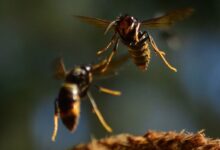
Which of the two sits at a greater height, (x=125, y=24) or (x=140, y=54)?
(x=125, y=24)

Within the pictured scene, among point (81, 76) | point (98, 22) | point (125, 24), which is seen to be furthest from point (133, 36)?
point (81, 76)

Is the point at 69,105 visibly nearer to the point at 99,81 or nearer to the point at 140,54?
the point at 140,54

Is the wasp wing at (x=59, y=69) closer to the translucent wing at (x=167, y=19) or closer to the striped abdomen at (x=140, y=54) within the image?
the striped abdomen at (x=140, y=54)

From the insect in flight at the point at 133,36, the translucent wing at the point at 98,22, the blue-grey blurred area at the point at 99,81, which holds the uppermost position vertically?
the translucent wing at the point at 98,22

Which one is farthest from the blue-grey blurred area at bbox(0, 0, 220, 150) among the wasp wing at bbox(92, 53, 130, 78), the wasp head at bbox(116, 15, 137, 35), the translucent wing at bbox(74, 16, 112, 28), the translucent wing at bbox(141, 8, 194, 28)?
the translucent wing at bbox(141, 8, 194, 28)

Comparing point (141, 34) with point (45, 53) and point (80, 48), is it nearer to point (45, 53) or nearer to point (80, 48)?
point (80, 48)

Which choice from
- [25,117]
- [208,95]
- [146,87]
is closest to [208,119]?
[208,95]

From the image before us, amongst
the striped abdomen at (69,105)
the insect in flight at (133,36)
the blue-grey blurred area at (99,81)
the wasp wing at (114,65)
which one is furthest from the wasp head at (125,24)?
the blue-grey blurred area at (99,81)
